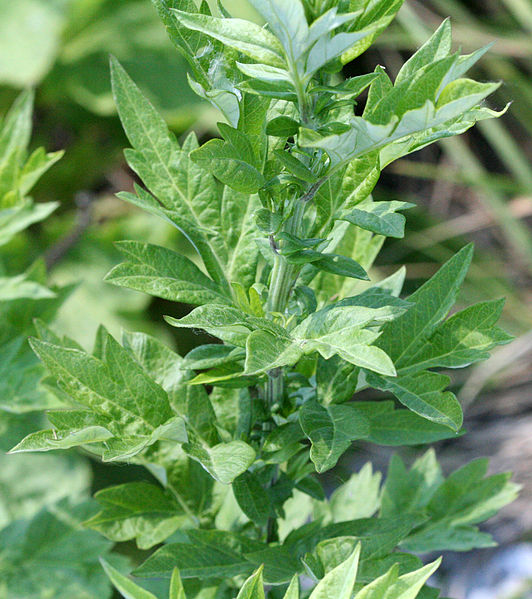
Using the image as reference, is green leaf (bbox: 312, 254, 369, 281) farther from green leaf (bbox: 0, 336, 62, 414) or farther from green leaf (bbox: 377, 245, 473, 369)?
green leaf (bbox: 0, 336, 62, 414)

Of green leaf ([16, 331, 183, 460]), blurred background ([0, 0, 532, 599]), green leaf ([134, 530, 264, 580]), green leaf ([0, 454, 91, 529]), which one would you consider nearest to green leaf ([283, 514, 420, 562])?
green leaf ([134, 530, 264, 580])

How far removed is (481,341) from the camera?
44cm

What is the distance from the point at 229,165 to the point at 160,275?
0.10m

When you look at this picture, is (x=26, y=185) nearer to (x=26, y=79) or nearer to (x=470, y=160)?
(x=26, y=79)

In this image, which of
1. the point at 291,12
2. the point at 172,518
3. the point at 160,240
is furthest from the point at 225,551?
the point at 160,240

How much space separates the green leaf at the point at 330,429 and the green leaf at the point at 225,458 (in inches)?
1.6

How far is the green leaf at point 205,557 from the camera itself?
462mm

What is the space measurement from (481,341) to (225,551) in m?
0.24

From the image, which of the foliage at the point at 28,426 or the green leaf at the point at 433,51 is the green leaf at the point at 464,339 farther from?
the foliage at the point at 28,426

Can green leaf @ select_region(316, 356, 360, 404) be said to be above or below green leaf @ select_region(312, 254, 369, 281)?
below

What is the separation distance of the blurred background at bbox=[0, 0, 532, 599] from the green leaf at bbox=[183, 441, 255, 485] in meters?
1.24

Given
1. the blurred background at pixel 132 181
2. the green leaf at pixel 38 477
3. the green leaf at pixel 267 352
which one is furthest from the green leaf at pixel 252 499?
the blurred background at pixel 132 181

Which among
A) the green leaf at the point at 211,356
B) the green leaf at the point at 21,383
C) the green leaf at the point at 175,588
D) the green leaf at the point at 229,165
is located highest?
the green leaf at the point at 229,165

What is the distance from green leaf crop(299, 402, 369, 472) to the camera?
38 cm
